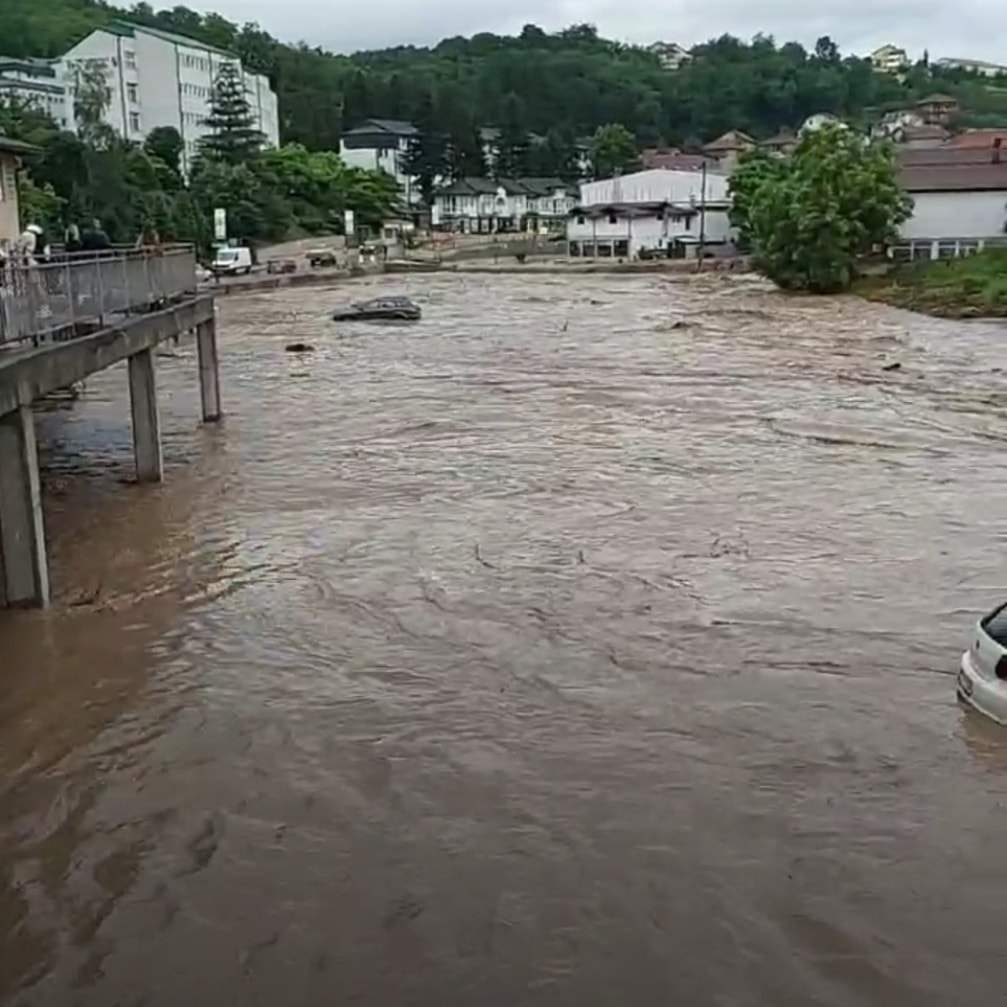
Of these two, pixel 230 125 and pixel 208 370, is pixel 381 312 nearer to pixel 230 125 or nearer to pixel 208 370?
pixel 208 370

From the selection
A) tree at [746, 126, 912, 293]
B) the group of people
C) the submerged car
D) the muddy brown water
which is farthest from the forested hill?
the muddy brown water

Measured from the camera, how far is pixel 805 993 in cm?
721

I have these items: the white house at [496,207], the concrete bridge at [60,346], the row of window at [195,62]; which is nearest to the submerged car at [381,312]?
the concrete bridge at [60,346]

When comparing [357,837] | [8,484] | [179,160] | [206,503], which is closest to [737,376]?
[206,503]

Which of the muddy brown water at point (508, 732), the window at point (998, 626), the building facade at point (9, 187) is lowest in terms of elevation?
the muddy brown water at point (508, 732)

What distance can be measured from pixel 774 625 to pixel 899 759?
3111 millimetres

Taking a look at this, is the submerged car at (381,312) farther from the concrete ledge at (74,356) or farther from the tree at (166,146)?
the tree at (166,146)

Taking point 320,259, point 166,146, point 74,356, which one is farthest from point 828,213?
point 166,146

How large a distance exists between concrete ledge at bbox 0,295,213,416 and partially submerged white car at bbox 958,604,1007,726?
8724mm

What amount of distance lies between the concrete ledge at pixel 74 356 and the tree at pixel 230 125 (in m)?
75.9

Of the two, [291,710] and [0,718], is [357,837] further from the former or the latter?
[0,718]

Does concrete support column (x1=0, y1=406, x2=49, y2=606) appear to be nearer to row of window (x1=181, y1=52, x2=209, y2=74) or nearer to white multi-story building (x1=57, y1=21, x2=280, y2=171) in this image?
white multi-story building (x1=57, y1=21, x2=280, y2=171)

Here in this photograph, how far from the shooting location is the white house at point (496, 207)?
12731cm

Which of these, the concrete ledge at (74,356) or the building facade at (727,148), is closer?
the concrete ledge at (74,356)
